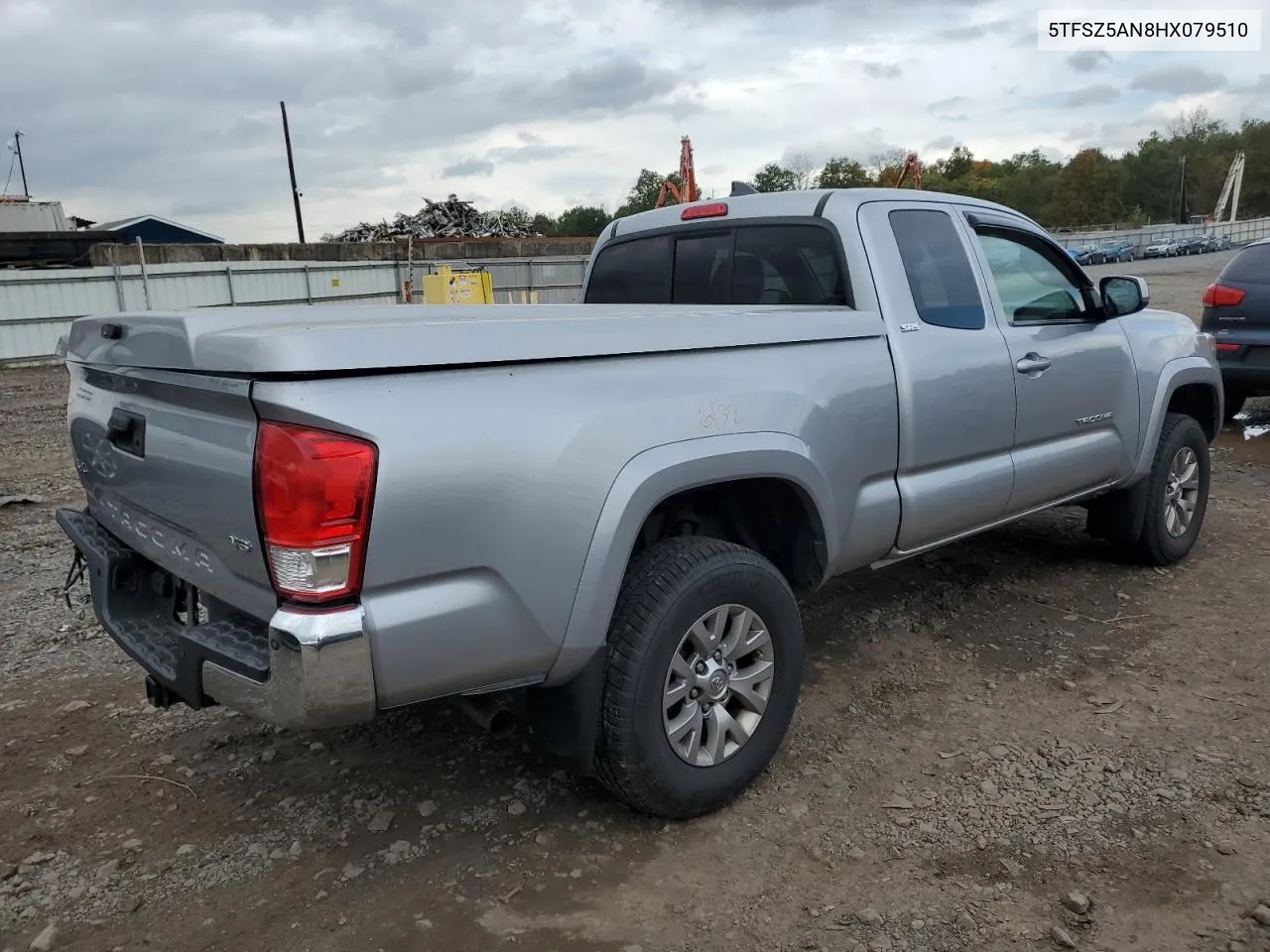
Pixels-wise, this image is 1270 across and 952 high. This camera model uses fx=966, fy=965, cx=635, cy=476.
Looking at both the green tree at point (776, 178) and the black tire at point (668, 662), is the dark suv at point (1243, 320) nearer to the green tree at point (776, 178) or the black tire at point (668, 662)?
the black tire at point (668, 662)

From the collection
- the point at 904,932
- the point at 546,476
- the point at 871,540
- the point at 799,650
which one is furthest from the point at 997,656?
the point at 546,476

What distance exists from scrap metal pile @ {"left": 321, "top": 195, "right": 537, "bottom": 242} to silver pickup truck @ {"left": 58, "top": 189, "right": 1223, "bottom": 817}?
34.8m

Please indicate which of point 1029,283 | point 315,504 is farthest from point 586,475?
point 1029,283

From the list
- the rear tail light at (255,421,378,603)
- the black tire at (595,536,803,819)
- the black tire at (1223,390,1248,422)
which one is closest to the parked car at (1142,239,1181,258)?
the black tire at (1223,390,1248,422)

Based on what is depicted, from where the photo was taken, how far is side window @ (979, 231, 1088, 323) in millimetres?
4074

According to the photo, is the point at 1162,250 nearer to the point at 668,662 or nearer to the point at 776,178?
the point at 776,178

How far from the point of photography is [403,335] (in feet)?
7.09

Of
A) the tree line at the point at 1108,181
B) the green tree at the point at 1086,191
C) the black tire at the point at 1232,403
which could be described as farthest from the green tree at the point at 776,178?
the black tire at the point at 1232,403

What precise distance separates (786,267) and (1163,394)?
89.7 inches

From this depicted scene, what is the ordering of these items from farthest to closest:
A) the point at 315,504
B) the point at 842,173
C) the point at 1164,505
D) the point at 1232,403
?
1. the point at 842,173
2. the point at 1232,403
3. the point at 1164,505
4. the point at 315,504

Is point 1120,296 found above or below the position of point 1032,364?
above

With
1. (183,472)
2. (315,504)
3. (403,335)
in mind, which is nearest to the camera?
(315,504)

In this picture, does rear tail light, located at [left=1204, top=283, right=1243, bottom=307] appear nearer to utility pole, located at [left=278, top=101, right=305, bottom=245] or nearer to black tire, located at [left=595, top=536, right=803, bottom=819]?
black tire, located at [left=595, top=536, right=803, bottom=819]

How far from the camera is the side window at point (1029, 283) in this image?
4.07 meters
